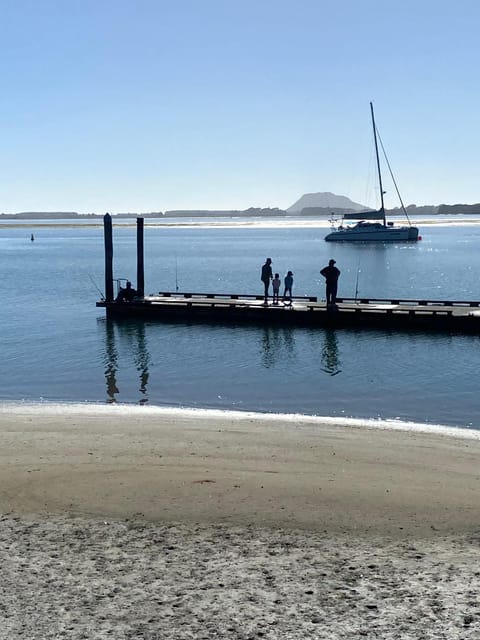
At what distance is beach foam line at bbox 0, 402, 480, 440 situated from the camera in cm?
1482

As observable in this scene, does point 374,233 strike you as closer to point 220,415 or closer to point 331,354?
point 331,354

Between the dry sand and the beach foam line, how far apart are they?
1059 mm

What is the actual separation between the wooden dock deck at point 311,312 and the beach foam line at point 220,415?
42.2 ft

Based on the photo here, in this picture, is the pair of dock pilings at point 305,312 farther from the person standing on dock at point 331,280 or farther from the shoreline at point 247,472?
the shoreline at point 247,472

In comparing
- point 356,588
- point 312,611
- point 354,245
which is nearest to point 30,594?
point 312,611

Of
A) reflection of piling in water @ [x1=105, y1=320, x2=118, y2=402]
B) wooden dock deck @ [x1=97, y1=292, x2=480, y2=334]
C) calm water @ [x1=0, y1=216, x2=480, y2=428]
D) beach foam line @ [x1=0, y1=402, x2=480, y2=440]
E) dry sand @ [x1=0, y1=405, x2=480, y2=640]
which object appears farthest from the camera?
wooden dock deck @ [x1=97, y1=292, x2=480, y2=334]

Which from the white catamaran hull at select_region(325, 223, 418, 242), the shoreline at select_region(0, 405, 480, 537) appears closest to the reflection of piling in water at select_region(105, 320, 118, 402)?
the shoreline at select_region(0, 405, 480, 537)

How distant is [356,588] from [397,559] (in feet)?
2.94

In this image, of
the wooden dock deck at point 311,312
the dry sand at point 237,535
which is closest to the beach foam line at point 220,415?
the dry sand at point 237,535

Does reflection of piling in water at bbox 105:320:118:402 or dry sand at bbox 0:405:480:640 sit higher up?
reflection of piling in water at bbox 105:320:118:402

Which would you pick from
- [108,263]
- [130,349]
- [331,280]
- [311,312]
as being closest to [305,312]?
[311,312]

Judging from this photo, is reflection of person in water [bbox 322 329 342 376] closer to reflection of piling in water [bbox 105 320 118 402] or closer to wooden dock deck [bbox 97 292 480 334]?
wooden dock deck [bbox 97 292 480 334]

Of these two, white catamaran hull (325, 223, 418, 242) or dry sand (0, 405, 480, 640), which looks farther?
white catamaran hull (325, 223, 418, 242)

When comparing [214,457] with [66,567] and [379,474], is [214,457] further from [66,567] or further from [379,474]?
A: [66,567]
